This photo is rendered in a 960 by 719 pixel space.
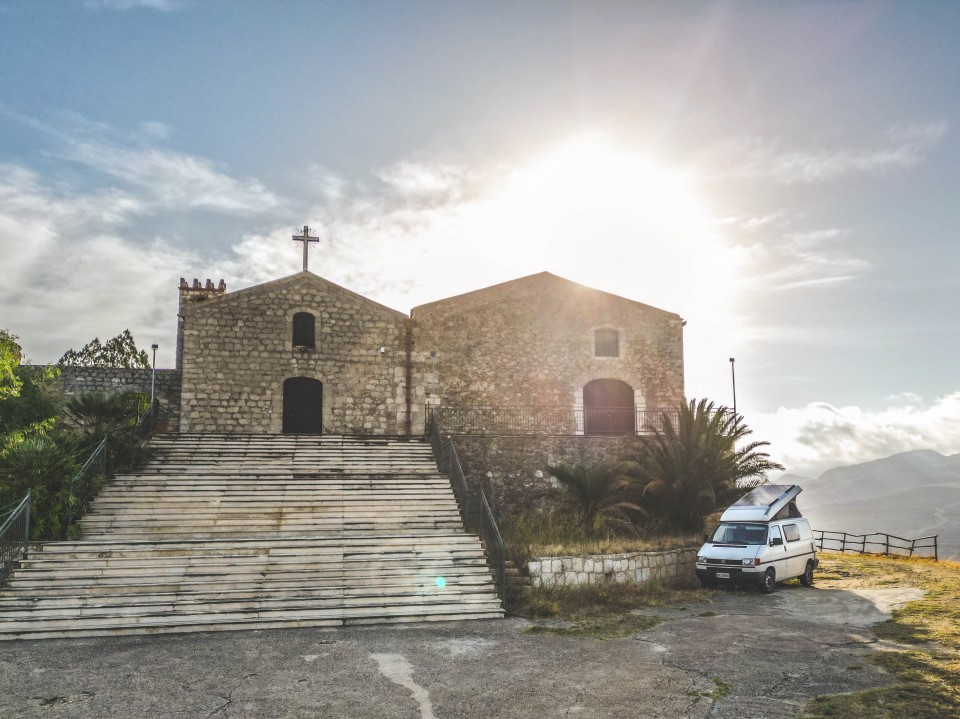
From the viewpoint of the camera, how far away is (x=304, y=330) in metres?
24.9

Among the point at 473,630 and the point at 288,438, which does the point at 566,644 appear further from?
the point at 288,438

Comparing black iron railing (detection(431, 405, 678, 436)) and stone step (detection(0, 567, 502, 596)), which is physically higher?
black iron railing (detection(431, 405, 678, 436))

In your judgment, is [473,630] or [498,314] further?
[498,314]

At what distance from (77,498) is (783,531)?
15.7 meters

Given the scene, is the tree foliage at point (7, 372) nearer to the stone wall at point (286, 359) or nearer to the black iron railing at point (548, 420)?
the stone wall at point (286, 359)

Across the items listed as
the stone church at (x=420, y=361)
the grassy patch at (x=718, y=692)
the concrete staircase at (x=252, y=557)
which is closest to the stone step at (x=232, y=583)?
the concrete staircase at (x=252, y=557)

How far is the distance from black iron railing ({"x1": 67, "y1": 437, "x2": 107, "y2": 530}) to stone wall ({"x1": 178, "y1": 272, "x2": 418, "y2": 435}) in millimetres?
6256

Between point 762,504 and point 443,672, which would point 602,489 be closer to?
point 762,504

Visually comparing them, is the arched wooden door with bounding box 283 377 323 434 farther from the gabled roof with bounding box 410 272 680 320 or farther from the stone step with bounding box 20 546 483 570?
the stone step with bounding box 20 546 483 570

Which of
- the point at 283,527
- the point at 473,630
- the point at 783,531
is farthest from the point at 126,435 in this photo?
the point at 783,531

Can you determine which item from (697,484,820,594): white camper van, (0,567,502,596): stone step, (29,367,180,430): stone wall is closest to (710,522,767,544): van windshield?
(697,484,820,594): white camper van

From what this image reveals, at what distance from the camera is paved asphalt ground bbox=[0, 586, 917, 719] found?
8.02m

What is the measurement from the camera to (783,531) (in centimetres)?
1695

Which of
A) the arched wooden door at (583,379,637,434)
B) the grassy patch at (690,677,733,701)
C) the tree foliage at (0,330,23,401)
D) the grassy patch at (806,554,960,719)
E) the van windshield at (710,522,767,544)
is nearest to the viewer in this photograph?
the grassy patch at (806,554,960,719)
